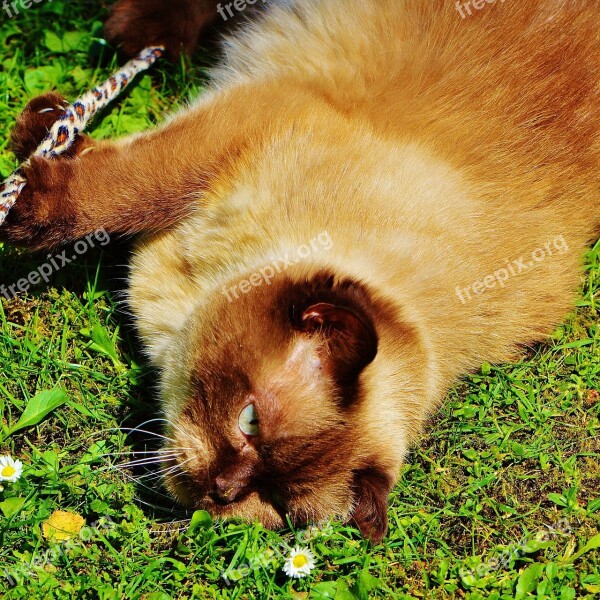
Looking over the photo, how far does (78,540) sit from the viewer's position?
9.53ft

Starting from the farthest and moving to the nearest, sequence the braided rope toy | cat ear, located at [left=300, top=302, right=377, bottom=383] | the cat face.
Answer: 1. the braided rope toy
2. the cat face
3. cat ear, located at [left=300, top=302, right=377, bottom=383]

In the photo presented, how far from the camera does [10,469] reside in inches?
114

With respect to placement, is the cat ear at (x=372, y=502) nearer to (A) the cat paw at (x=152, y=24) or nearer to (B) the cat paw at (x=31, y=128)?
(B) the cat paw at (x=31, y=128)

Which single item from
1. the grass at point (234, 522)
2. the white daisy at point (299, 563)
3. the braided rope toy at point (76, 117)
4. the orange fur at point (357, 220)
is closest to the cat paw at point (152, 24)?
the braided rope toy at point (76, 117)

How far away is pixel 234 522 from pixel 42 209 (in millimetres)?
1356

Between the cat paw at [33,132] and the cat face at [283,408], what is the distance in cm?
94

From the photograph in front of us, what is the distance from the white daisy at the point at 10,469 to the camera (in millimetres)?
2867

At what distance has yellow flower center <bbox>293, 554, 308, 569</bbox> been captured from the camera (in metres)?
2.91

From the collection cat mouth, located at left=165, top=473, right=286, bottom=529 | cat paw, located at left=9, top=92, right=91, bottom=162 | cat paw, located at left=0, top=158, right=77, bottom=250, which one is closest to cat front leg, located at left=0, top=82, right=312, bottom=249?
cat paw, located at left=0, top=158, right=77, bottom=250

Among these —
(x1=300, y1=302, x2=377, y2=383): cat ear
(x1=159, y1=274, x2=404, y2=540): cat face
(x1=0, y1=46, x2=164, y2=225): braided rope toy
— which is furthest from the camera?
(x1=0, y1=46, x2=164, y2=225): braided rope toy

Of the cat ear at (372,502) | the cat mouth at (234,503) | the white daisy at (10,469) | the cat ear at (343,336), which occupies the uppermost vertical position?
the cat ear at (343,336)

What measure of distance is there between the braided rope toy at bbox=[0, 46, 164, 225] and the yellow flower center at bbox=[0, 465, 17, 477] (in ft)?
2.93

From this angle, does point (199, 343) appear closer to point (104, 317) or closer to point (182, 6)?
point (104, 317)

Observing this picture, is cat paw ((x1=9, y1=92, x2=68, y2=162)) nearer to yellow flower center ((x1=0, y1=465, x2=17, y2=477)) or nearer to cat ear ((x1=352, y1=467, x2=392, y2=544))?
yellow flower center ((x1=0, y1=465, x2=17, y2=477))
